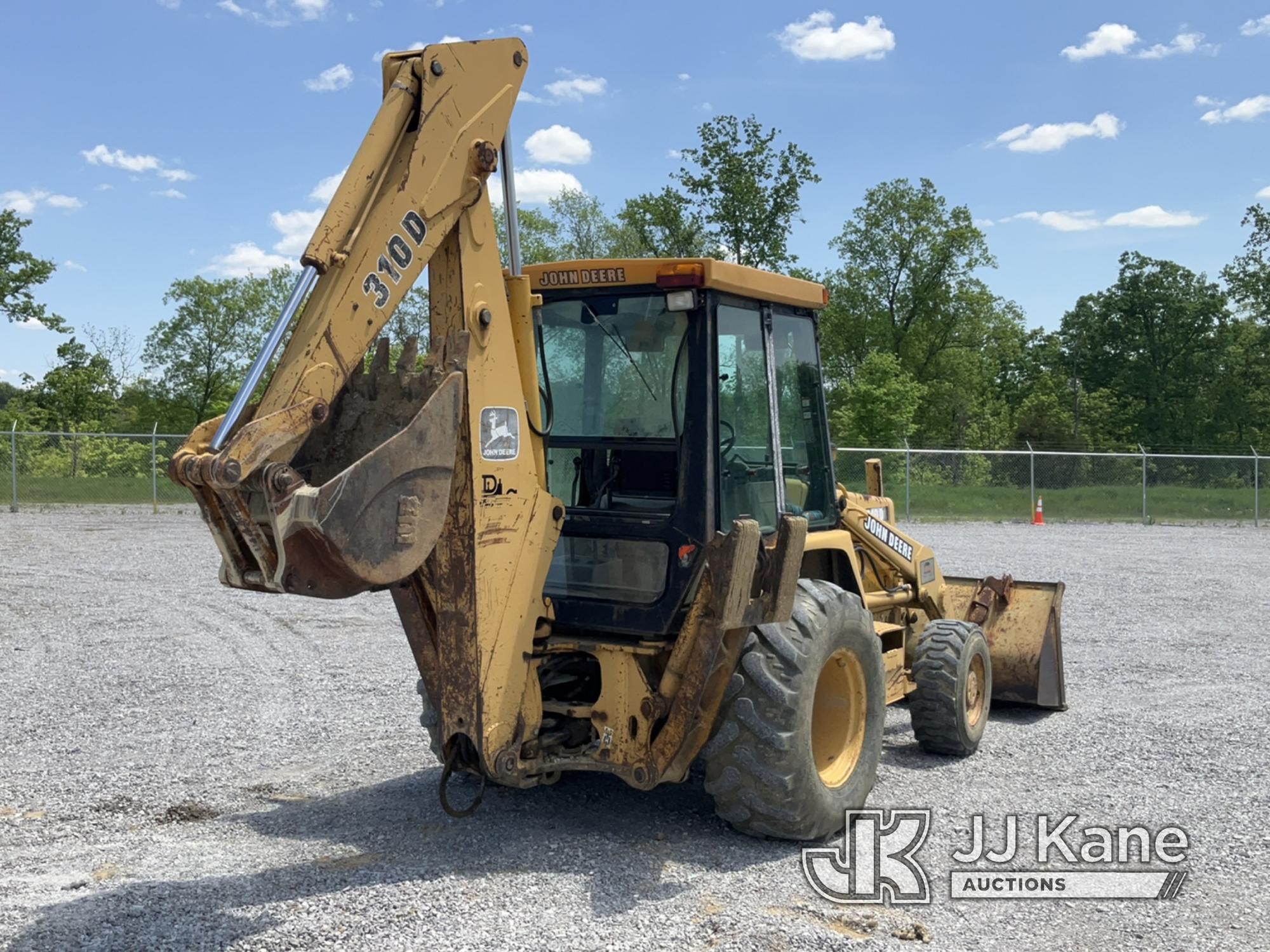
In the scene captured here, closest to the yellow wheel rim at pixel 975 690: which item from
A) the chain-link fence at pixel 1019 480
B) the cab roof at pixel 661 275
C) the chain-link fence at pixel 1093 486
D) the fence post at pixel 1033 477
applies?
the cab roof at pixel 661 275

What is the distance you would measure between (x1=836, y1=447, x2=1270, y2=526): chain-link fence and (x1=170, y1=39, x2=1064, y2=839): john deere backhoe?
74.7 feet

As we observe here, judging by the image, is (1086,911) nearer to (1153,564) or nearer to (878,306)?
(1153,564)

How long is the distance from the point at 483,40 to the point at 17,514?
917 inches

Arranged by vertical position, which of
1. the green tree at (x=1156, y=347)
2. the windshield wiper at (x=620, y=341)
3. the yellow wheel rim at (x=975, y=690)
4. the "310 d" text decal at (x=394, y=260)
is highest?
the green tree at (x=1156, y=347)

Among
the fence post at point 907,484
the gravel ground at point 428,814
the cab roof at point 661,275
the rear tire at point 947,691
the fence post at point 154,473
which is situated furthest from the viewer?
the fence post at point 907,484

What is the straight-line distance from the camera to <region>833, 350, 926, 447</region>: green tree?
41094mm

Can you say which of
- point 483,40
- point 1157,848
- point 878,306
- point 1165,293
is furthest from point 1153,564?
point 1165,293

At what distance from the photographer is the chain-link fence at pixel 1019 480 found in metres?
27.4

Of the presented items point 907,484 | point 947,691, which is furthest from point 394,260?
point 907,484

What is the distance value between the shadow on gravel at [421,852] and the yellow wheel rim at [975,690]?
2001mm

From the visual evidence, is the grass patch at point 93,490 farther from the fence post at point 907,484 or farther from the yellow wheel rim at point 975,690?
the yellow wheel rim at point 975,690

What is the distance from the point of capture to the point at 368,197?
433cm

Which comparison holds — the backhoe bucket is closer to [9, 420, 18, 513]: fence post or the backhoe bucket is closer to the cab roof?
the cab roof

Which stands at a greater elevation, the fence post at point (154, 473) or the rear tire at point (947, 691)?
the fence post at point (154, 473)
